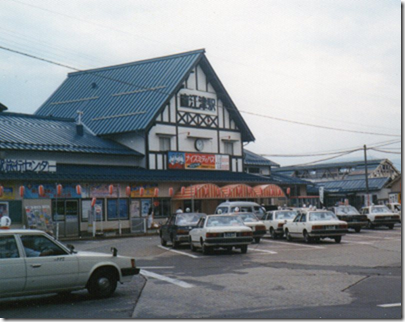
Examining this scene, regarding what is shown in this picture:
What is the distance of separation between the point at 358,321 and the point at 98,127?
37817 mm

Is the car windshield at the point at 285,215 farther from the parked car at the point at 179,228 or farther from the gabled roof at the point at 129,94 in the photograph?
the gabled roof at the point at 129,94

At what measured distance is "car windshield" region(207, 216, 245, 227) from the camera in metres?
22.4

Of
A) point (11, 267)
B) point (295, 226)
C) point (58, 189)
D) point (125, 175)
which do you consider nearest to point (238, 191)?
point (125, 175)

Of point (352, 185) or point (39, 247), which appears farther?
point (352, 185)

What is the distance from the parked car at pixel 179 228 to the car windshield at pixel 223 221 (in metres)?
2.85

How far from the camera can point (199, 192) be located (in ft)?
137

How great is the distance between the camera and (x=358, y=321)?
900 centimetres

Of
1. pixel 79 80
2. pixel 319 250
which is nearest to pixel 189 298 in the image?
pixel 319 250

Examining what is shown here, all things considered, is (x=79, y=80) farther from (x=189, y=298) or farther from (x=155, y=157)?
(x=189, y=298)

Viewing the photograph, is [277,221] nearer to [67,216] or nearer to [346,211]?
[346,211]

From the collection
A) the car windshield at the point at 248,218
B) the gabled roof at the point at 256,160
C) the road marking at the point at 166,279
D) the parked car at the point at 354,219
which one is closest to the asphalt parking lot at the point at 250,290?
the road marking at the point at 166,279

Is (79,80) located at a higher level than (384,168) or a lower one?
higher

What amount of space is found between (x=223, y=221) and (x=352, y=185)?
5063cm

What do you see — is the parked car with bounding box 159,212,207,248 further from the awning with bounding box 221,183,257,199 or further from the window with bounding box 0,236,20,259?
the awning with bounding box 221,183,257,199
